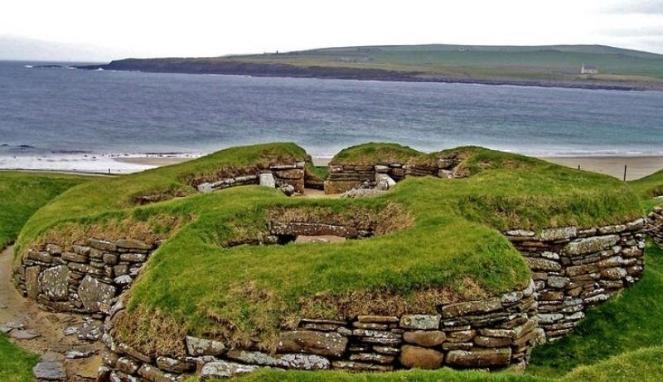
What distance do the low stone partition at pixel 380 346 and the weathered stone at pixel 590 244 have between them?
377 cm

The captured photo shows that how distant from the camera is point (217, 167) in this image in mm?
22094

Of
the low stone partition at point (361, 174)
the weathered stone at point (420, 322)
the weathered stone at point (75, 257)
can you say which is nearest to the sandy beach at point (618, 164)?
the low stone partition at point (361, 174)

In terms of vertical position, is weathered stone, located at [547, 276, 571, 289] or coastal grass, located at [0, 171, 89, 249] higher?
weathered stone, located at [547, 276, 571, 289]

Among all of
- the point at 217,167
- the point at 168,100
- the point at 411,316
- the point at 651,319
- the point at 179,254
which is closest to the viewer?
the point at 411,316

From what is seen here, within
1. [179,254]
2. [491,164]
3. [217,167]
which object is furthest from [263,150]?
[179,254]

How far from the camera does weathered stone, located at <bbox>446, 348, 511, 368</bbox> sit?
920 cm

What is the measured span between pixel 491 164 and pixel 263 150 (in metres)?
8.96

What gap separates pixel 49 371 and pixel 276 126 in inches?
2766

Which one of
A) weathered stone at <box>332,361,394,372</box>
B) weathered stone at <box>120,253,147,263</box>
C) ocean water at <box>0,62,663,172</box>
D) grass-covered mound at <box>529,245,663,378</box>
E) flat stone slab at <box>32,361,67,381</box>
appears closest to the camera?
weathered stone at <box>332,361,394,372</box>

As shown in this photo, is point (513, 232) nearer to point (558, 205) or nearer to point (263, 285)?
point (558, 205)

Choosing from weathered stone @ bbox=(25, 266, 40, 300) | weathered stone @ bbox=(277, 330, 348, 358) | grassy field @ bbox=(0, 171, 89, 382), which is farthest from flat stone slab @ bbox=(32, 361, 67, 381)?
weathered stone @ bbox=(277, 330, 348, 358)

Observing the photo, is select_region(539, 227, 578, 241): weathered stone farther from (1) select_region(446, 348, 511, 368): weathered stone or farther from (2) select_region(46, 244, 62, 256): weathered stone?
(2) select_region(46, 244, 62, 256): weathered stone

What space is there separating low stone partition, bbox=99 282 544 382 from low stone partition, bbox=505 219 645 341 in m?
3.25

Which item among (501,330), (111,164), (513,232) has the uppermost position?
(513,232)
